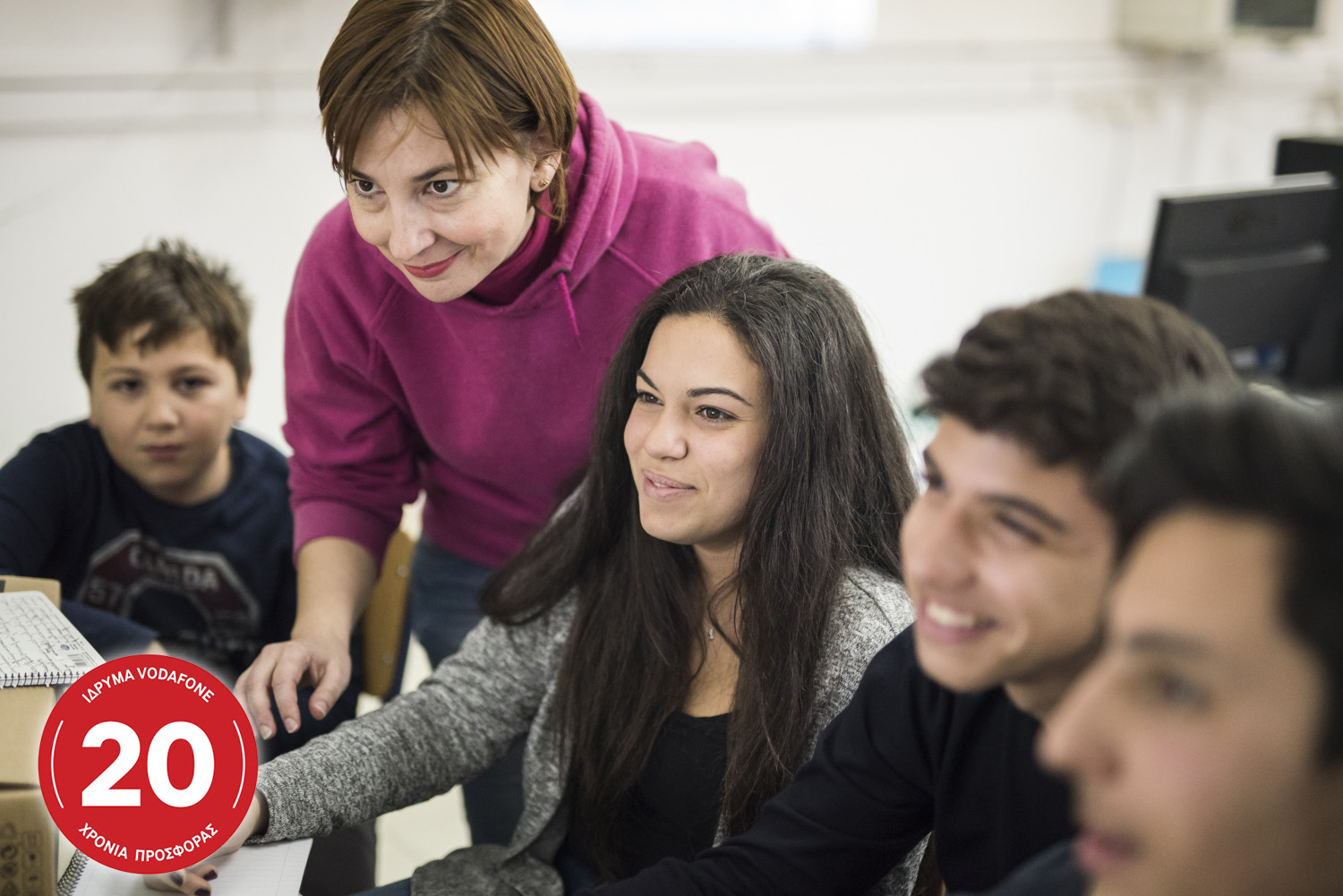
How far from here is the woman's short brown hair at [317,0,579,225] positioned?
1158 mm

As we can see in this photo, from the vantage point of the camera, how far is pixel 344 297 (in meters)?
1.52

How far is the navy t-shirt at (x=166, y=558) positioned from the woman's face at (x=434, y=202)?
692mm

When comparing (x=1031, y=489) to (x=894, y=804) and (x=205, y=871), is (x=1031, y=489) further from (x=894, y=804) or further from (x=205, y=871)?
(x=205, y=871)

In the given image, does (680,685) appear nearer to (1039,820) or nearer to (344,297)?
(1039,820)

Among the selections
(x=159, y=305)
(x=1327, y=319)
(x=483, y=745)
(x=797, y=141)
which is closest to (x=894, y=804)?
(x=483, y=745)

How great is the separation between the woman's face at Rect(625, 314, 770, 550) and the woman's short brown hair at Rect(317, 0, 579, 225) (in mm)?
279

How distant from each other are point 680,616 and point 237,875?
52 centimetres

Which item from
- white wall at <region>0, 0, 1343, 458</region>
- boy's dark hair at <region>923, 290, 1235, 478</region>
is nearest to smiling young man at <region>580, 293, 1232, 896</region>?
boy's dark hair at <region>923, 290, 1235, 478</region>

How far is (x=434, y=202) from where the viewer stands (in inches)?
48.4

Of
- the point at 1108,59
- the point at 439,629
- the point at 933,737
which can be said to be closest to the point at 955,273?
the point at 1108,59

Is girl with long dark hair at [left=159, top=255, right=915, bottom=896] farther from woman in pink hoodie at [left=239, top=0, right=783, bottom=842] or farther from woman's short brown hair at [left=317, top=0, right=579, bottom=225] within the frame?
woman's short brown hair at [left=317, top=0, right=579, bottom=225]

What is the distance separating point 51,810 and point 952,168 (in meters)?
3.49

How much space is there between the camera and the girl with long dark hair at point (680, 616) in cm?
122

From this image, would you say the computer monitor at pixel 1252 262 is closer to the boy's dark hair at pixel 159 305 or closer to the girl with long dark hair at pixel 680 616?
the girl with long dark hair at pixel 680 616
